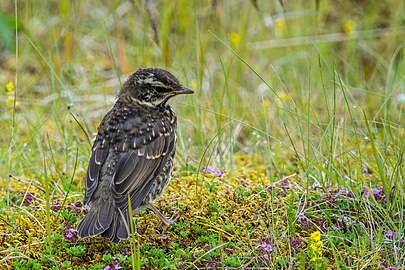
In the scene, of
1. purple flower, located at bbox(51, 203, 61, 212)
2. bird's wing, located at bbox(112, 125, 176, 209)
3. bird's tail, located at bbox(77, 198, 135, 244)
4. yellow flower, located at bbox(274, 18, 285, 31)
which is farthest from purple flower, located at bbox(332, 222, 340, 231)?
yellow flower, located at bbox(274, 18, 285, 31)

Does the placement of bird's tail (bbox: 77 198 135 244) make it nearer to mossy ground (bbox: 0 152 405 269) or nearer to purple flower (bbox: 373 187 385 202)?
mossy ground (bbox: 0 152 405 269)

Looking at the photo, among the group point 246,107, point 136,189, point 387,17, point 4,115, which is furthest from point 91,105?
point 387,17

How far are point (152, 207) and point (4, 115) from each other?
9.93 feet

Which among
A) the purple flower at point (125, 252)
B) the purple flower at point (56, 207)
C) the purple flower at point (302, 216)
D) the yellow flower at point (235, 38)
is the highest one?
the yellow flower at point (235, 38)

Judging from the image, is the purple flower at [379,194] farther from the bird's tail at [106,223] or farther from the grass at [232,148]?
the bird's tail at [106,223]

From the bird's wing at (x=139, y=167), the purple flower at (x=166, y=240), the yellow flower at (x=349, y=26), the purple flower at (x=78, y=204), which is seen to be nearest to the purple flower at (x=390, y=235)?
the purple flower at (x=166, y=240)

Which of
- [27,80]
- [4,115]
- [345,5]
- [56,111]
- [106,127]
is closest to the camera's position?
[106,127]

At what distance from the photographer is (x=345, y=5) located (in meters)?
10.8

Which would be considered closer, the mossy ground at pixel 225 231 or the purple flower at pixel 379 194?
the mossy ground at pixel 225 231

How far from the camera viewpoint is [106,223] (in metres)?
4.61

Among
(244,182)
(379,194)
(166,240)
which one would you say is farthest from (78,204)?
(379,194)

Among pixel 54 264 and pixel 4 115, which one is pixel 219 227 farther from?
pixel 4 115

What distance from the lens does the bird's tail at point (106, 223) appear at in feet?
14.9

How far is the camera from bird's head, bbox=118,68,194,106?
565 centimetres
